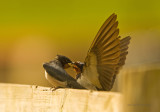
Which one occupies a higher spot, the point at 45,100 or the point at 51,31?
the point at 51,31

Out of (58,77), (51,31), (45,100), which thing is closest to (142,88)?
(45,100)

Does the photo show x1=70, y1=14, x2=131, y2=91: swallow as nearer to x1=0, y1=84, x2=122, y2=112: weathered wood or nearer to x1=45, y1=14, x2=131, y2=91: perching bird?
x1=45, y1=14, x2=131, y2=91: perching bird

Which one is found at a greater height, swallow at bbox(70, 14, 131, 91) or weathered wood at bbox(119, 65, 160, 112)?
swallow at bbox(70, 14, 131, 91)

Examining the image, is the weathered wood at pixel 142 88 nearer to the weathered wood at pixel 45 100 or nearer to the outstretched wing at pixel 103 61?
the weathered wood at pixel 45 100

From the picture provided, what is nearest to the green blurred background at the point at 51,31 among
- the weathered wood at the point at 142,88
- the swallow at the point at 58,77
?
the swallow at the point at 58,77

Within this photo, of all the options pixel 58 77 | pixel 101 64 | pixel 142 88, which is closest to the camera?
pixel 142 88

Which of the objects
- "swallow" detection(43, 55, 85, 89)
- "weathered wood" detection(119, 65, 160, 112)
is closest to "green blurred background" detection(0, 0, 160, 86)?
"swallow" detection(43, 55, 85, 89)

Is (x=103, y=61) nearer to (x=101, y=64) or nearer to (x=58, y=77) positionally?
(x=101, y=64)
